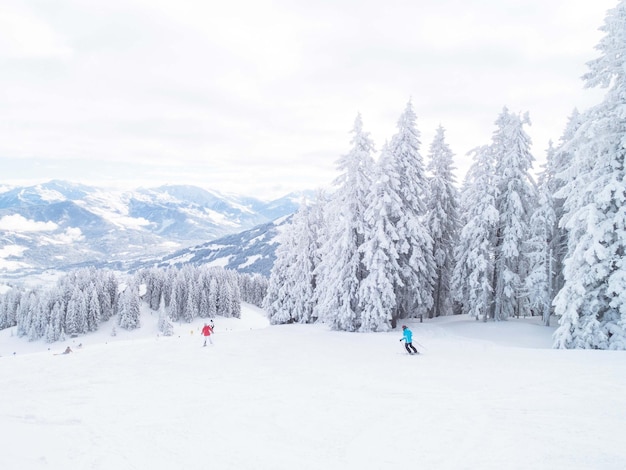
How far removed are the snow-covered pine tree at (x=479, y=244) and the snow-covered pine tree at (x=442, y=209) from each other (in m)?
1.90

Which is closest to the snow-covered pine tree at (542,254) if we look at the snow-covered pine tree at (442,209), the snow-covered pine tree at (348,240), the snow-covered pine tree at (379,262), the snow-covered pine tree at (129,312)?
the snow-covered pine tree at (442,209)

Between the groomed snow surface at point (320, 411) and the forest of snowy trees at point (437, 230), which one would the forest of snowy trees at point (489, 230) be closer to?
the forest of snowy trees at point (437, 230)

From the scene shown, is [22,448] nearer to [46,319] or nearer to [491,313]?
[491,313]

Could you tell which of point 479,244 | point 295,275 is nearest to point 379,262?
point 479,244

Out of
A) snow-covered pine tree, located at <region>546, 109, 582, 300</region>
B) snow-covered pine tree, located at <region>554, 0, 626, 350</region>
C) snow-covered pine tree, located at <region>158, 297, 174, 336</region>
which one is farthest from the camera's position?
snow-covered pine tree, located at <region>158, 297, 174, 336</region>

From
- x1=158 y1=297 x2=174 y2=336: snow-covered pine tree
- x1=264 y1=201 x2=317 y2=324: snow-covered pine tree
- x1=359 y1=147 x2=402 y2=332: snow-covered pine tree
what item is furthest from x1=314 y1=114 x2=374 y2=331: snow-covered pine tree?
x1=158 y1=297 x2=174 y2=336: snow-covered pine tree

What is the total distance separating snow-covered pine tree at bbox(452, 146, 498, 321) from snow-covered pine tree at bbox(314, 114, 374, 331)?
28.0 ft

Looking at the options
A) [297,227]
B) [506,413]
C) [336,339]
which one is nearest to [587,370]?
[506,413]

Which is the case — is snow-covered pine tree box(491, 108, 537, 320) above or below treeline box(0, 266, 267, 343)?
above

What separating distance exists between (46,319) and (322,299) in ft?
310

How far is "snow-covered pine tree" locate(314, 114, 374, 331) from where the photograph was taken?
2842 cm

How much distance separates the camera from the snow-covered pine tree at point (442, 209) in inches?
1353

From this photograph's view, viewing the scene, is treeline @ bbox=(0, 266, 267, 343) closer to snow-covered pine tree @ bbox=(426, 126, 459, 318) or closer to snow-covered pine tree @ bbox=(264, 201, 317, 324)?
snow-covered pine tree @ bbox=(264, 201, 317, 324)

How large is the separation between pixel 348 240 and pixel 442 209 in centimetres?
1071
